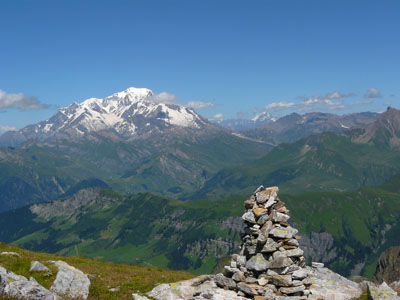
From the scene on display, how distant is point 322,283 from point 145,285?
18.7 meters

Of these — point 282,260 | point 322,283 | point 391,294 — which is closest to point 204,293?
point 282,260

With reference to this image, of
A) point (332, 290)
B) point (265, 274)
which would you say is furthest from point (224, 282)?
point (332, 290)

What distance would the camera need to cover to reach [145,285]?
33812mm

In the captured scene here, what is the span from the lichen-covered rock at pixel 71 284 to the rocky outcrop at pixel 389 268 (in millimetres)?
78798

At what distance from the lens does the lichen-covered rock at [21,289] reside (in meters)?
19.8

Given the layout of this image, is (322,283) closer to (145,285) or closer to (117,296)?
(145,285)

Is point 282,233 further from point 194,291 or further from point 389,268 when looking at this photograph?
point 389,268

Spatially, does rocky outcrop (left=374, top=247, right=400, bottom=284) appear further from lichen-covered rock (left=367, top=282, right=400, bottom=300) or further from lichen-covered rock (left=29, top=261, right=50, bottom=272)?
lichen-covered rock (left=29, top=261, right=50, bottom=272)

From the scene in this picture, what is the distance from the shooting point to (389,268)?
8875 centimetres

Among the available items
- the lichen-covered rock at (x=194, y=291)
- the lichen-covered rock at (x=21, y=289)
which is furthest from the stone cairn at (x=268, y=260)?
the lichen-covered rock at (x=21, y=289)

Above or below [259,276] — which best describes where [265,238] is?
above

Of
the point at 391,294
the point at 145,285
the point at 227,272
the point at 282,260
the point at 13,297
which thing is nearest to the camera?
the point at 13,297

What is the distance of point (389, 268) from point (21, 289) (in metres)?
97.0

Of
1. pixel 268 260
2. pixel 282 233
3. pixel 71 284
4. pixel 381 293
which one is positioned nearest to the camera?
pixel 381 293
